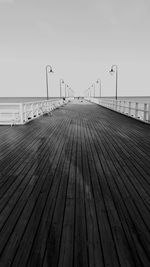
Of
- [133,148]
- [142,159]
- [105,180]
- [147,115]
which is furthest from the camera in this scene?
[147,115]

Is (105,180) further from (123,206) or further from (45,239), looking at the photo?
(45,239)

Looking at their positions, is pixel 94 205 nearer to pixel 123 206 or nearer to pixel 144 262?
pixel 123 206

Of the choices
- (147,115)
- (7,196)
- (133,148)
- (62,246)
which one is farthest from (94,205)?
(147,115)

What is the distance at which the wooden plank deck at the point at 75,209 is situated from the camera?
5.89ft

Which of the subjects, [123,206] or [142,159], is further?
[142,159]

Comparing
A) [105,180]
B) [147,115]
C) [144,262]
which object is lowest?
[144,262]

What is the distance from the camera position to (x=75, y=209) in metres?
2.51

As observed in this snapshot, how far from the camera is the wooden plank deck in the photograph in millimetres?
1794

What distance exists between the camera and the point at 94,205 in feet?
8.53

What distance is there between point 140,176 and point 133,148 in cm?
200

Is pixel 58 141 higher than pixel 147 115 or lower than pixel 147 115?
lower

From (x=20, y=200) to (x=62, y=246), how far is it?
110 cm

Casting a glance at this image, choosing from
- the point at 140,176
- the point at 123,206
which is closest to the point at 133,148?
the point at 140,176

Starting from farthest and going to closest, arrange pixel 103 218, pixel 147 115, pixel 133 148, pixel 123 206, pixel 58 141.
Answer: pixel 147 115, pixel 58 141, pixel 133 148, pixel 123 206, pixel 103 218
